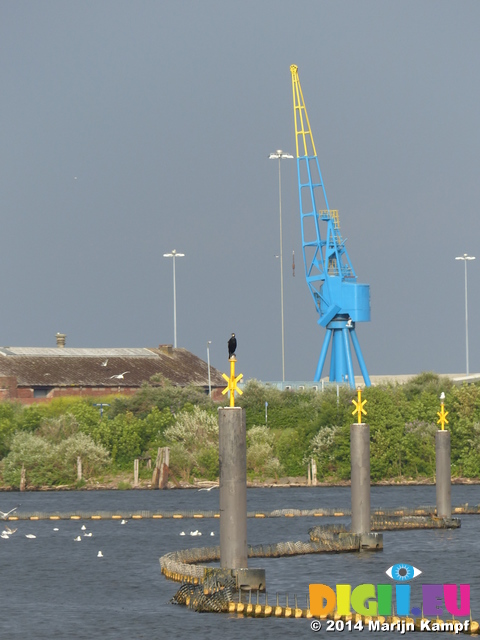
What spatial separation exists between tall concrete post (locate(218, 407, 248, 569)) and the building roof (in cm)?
10780

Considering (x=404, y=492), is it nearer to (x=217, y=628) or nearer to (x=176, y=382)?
(x=176, y=382)

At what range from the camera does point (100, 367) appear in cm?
16875

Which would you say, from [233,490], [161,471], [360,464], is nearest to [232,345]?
[233,490]

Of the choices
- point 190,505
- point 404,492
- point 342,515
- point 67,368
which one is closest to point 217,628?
point 342,515

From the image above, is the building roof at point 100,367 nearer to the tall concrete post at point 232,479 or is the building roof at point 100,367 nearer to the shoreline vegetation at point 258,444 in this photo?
the shoreline vegetation at point 258,444

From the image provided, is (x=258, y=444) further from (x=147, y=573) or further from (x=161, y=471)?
(x=147, y=573)

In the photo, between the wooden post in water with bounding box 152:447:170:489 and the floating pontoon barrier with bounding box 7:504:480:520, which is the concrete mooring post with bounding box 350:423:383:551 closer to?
the floating pontoon barrier with bounding box 7:504:480:520

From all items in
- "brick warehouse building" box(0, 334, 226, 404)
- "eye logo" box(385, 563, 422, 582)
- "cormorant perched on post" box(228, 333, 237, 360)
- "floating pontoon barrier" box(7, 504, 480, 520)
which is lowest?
"floating pontoon barrier" box(7, 504, 480, 520)

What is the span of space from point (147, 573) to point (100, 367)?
333 ft

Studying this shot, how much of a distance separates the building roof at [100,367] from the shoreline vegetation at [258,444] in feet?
48.7

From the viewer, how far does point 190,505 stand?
378ft

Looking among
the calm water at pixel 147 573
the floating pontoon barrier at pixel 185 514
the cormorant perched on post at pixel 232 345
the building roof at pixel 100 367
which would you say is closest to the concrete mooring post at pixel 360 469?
the calm water at pixel 147 573

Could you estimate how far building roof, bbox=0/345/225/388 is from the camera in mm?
160500

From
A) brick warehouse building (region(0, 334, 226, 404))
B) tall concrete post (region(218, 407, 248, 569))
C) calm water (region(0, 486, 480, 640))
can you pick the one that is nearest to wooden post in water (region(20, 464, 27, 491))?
brick warehouse building (region(0, 334, 226, 404))
